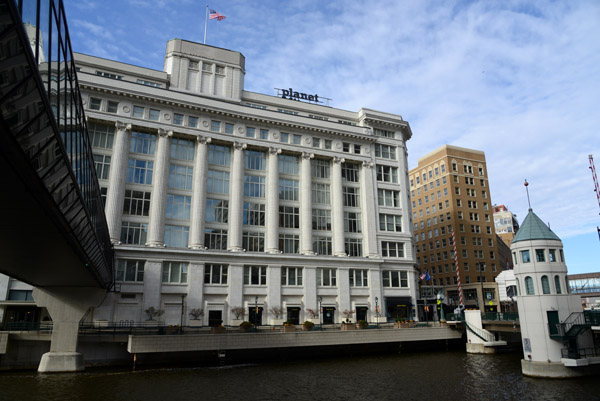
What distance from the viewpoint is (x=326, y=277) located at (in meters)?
60.7

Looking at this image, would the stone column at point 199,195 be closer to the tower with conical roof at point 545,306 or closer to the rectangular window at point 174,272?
the rectangular window at point 174,272

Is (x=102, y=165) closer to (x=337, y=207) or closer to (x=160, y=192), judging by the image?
(x=160, y=192)

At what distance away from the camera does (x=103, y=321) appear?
47.6m

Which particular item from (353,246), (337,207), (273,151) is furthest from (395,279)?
(273,151)

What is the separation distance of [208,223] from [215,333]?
62.7 feet

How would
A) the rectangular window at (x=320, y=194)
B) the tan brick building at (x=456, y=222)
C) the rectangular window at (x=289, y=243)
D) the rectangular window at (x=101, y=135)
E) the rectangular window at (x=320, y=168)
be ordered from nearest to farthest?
the rectangular window at (x=101, y=135) < the rectangular window at (x=289, y=243) < the rectangular window at (x=320, y=194) < the rectangular window at (x=320, y=168) < the tan brick building at (x=456, y=222)

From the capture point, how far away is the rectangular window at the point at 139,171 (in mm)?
55188

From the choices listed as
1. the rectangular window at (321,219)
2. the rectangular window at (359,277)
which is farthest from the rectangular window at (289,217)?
the rectangular window at (359,277)

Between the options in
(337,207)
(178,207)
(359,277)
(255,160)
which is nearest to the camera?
(178,207)

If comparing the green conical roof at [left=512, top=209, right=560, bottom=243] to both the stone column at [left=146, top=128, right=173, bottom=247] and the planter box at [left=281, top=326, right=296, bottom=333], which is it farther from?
the stone column at [left=146, top=128, right=173, bottom=247]

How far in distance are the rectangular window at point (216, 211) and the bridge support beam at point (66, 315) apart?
20.6 m

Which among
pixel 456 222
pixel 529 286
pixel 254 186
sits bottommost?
pixel 529 286

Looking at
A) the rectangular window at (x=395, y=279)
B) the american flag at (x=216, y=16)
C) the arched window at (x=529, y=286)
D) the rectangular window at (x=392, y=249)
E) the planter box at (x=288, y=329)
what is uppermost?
the american flag at (x=216, y=16)

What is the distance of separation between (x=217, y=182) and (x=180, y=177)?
5.17 m
